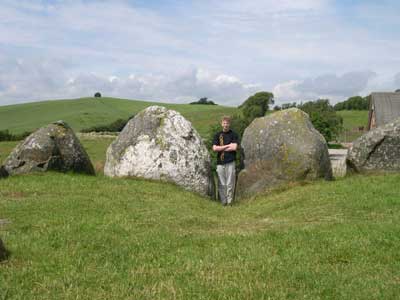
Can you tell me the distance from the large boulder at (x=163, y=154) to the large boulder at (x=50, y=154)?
1186mm

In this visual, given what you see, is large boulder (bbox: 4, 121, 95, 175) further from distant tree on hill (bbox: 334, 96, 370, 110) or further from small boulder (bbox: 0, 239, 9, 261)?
distant tree on hill (bbox: 334, 96, 370, 110)

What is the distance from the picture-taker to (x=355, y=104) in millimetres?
125438

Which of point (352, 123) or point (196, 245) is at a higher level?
point (352, 123)

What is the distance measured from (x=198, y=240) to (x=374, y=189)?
22.5 ft

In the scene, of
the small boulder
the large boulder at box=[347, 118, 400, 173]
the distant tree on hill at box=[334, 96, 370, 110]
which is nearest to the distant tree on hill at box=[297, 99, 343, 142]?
the large boulder at box=[347, 118, 400, 173]

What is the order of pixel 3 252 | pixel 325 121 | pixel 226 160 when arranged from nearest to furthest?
pixel 3 252 < pixel 226 160 < pixel 325 121

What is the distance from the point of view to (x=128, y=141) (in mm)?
18719

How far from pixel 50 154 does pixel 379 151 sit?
11450mm

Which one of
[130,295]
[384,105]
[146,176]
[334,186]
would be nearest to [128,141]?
[146,176]

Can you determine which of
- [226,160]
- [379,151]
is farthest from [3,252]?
→ [379,151]

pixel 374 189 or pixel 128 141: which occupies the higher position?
pixel 128 141

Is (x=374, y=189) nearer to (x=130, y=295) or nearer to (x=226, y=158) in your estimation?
(x=226, y=158)

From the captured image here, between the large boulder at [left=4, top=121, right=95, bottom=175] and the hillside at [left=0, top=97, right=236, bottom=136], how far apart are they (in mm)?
64985

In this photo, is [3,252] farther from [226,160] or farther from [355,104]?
[355,104]
